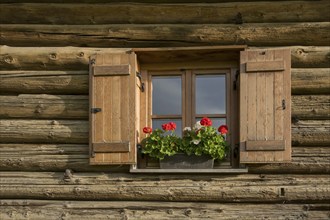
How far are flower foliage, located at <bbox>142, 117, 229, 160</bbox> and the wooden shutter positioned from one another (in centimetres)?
20

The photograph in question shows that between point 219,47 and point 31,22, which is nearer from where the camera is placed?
point 219,47

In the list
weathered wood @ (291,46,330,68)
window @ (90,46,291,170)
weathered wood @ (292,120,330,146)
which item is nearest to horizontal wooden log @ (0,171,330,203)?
window @ (90,46,291,170)

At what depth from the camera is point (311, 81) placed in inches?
237

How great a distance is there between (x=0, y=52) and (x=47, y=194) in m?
1.56

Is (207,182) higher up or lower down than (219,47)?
lower down

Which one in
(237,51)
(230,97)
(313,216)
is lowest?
(313,216)

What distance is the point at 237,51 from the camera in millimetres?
6129

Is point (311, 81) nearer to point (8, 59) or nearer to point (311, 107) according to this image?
point (311, 107)

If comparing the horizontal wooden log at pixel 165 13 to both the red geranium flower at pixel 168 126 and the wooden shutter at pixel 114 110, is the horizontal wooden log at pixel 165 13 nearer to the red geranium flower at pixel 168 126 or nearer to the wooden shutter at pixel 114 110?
the wooden shutter at pixel 114 110

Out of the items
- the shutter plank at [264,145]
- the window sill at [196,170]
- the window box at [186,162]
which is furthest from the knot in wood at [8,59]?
the shutter plank at [264,145]

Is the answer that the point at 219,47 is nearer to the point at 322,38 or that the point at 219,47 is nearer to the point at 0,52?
the point at 322,38

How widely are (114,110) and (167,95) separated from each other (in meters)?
0.65

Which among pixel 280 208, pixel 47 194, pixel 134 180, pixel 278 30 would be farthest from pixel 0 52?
pixel 280 208

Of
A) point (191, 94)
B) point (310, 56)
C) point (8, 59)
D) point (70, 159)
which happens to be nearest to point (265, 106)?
point (310, 56)
